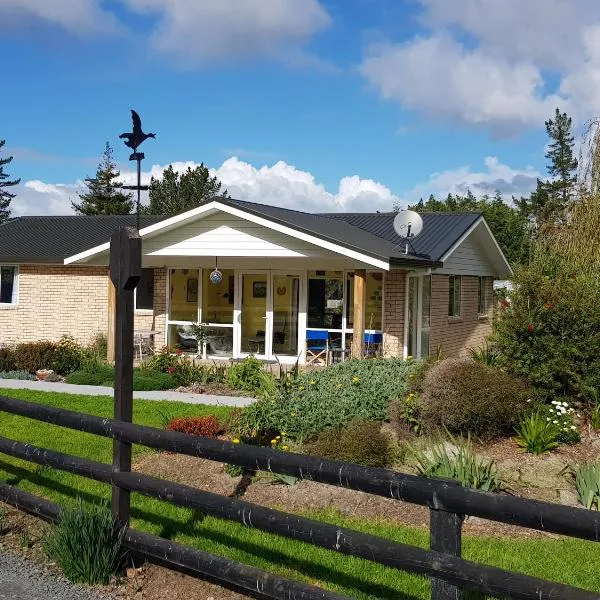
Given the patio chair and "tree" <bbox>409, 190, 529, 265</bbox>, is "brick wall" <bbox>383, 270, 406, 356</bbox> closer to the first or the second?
the patio chair

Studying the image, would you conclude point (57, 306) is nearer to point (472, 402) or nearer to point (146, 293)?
point (146, 293)

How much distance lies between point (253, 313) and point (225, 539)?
43.4 ft

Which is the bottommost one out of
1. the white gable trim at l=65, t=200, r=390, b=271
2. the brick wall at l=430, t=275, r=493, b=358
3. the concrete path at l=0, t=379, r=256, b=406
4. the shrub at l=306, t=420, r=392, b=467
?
the concrete path at l=0, t=379, r=256, b=406

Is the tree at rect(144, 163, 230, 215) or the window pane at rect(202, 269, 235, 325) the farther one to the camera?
the tree at rect(144, 163, 230, 215)

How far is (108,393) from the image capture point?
13969 mm

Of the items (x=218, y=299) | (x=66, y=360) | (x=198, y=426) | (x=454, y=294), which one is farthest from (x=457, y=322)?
(x=198, y=426)

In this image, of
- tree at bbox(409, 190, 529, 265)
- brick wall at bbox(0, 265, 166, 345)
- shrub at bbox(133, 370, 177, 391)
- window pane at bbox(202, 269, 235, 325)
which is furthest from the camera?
tree at bbox(409, 190, 529, 265)

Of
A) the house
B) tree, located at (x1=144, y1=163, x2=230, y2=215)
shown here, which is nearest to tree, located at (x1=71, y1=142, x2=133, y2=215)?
tree, located at (x1=144, y1=163, x2=230, y2=215)

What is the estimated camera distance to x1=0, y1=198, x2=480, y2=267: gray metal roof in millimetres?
16391

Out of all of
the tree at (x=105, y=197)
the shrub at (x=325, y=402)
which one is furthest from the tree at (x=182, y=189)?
the shrub at (x=325, y=402)

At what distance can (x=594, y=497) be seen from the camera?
7.05 metres

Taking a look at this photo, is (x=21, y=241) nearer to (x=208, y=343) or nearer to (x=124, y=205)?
(x=208, y=343)

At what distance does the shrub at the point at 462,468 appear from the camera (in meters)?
7.00

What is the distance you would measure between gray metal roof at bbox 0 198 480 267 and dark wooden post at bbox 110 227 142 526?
385 inches
